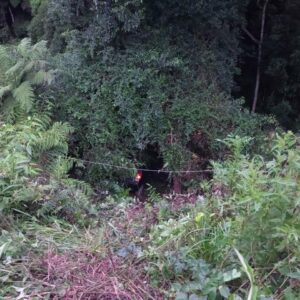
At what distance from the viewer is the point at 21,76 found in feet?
22.0

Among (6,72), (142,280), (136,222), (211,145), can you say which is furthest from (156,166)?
(142,280)

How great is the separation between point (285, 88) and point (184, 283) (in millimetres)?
8512

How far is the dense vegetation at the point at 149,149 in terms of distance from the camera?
2.55 m

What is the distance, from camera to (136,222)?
3.50 meters

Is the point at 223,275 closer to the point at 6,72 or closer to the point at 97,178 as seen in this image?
the point at 97,178

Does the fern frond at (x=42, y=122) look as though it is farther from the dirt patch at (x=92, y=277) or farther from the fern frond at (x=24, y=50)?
the dirt patch at (x=92, y=277)

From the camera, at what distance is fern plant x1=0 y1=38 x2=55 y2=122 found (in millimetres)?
6332

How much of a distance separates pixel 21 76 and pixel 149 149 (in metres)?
1.91

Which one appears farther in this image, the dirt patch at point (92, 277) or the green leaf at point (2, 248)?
the green leaf at point (2, 248)

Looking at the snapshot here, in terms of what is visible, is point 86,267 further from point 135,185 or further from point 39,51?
point 39,51

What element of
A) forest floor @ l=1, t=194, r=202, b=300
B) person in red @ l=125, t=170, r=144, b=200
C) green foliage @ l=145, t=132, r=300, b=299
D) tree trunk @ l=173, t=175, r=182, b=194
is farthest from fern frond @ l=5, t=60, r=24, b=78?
green foliage @ l=145, t=132, r=300, b=299

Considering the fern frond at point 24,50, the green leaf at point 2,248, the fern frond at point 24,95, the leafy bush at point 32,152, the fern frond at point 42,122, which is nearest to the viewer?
the green leaf at point 2,248

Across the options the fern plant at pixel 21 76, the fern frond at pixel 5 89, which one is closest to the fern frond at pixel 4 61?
the fern plant at pixel 21 76

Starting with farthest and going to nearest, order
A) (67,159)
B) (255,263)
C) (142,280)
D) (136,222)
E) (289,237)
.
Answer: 1. (67,159)
2. (136,222)
3. (142,280)
4. (255,263)
5. (289,237)
